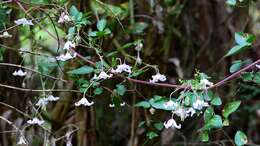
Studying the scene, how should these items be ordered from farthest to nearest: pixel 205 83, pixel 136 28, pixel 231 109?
pixel 136 28 → pixel 231 109 → pixel 205 83

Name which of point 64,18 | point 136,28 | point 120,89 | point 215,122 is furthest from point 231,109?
point 136,28

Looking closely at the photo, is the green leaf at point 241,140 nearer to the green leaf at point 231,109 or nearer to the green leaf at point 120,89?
the green leaf at point 231,109

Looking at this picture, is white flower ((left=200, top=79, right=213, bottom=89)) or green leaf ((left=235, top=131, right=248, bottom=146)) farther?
green leaf ((left=235, top=131, right=248, bottom=146))

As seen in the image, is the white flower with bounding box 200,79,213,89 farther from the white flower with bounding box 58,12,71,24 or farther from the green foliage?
the white flower with bounding box 58,12,71,24

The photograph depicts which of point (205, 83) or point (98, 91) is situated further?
point (98, 91)

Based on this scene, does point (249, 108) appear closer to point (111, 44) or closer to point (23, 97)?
point (111, 44)

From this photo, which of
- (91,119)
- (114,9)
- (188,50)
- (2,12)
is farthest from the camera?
(188,50)

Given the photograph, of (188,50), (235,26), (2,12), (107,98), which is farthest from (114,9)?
(235,26)

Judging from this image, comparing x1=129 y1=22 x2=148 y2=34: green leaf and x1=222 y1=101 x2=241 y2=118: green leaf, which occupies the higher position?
x1=129 y1=22 x2=148 y2=34: green leaf

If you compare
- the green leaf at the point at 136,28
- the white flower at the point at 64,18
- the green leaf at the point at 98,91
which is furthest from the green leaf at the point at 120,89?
the green leaf at the point at 136,28

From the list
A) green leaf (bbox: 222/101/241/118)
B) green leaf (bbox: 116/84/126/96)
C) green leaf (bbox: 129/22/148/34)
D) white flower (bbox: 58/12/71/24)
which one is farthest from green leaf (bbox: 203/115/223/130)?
green leaf (bbox: 129/22/148/34)

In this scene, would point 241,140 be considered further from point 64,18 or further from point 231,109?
point 64,18
